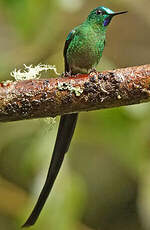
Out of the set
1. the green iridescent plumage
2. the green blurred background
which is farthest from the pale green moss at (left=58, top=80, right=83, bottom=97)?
the green blurred background

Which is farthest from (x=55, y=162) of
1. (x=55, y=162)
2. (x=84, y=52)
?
(x=84, y=52)

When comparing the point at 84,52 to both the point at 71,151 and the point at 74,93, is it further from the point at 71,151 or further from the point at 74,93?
the point at 71,151

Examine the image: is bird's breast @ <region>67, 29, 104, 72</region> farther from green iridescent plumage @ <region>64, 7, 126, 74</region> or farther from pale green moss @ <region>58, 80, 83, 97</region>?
pale green moss @ <region>58, 80, 83, 97</region>

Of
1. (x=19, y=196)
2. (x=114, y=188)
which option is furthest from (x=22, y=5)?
(x=114, y=188)

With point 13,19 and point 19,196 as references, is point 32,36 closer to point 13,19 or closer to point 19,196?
point 13,19

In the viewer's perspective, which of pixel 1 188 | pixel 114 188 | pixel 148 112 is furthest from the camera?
pixel 114 188

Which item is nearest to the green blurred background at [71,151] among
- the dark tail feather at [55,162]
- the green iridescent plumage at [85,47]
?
the dark tail feather at [55,162]
